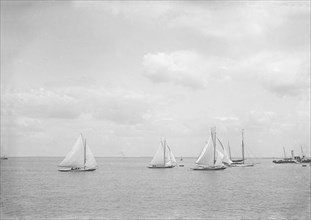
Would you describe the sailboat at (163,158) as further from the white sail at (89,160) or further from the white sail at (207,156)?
the white sail at (89,160)

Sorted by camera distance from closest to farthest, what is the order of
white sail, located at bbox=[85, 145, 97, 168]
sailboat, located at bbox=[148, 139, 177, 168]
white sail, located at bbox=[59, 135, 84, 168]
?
white sail, located at bbox=[59, 135, 84, 168] < white sail, located at bbox=[85, 145, 97, 168] < sailboat, located at bbox=[148, 139, 177, 168]

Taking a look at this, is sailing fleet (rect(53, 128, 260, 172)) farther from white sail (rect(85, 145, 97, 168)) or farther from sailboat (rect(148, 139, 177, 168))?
sailboat (rect(148, 139, 177, 168))

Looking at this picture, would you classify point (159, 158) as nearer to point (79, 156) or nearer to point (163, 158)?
point (163, 158)

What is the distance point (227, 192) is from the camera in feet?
208

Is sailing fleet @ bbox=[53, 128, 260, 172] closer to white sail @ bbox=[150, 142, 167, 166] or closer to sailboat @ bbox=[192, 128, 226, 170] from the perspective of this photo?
sailboat @ bbox=[192, 128, 226, 170]

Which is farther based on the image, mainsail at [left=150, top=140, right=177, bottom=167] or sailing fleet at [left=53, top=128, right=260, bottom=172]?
mainsail at [left=150, top=140, right=177, bottom=167]

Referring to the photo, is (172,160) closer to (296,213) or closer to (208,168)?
(208,168)

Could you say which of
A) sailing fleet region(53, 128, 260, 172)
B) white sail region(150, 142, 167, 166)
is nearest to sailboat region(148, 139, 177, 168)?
white sail region(150, 142, 167, 166)

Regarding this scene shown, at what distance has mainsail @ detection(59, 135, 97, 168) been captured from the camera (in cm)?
10638

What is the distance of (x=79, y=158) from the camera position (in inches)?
4301

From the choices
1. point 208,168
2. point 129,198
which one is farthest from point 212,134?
point 129,198

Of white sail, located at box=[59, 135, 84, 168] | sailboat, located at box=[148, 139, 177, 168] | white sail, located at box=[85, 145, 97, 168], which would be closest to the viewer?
white sail, located at box=[59, 135, 84, 168]

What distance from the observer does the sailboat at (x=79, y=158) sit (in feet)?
349

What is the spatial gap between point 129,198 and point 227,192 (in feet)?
56.1
